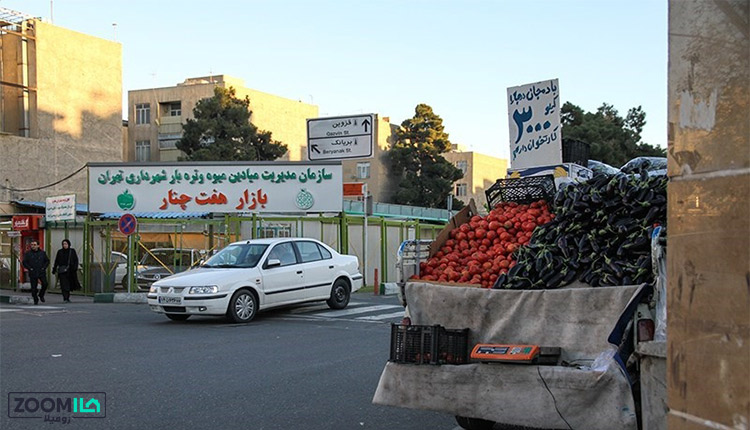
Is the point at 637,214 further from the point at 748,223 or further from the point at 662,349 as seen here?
the point at 748,223

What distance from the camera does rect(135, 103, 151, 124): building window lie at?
56375 millimetres

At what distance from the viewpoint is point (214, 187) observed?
79.3ft

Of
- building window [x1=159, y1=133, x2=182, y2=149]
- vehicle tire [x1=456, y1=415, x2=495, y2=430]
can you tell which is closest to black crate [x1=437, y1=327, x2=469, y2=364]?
vehicle tire [x1=456, y1=415, x2=495, y2=430]

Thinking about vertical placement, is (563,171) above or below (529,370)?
above

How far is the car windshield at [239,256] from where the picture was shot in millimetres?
14208

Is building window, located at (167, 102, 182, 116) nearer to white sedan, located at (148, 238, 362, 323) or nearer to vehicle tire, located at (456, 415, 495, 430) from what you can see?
white sedan, located at (148, 238, 362, 323)

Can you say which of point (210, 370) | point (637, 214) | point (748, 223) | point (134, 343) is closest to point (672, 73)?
point (748, 223)

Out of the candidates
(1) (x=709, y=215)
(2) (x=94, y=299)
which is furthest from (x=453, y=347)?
(2) (x=94, y=299)

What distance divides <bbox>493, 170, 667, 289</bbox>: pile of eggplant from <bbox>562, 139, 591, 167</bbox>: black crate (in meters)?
4.38

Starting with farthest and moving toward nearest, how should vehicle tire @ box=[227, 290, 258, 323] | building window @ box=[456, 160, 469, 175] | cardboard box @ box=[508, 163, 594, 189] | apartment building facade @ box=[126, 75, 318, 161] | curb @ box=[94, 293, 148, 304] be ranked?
building window @ box=[456, 160, 469, 175]
apartment building facade @ box=[126, 75, 318, 161]
curb @ box=[94, 293, 148, 304]
vehicle tire @ box=[227, 290, 258, 323]
cardboard box @ box=[508, 163, 594, 189]

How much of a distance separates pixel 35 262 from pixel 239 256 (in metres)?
7.80

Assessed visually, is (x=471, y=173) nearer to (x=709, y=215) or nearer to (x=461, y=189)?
(x=461, y=189)

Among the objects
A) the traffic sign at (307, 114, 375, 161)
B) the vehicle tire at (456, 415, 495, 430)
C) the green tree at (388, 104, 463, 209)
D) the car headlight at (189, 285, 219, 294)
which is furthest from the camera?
the green tree at (388, 104, 463, 209)

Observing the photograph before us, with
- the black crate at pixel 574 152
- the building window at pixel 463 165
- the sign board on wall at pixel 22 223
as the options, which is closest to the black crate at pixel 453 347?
the black crate at pixel 574 152
